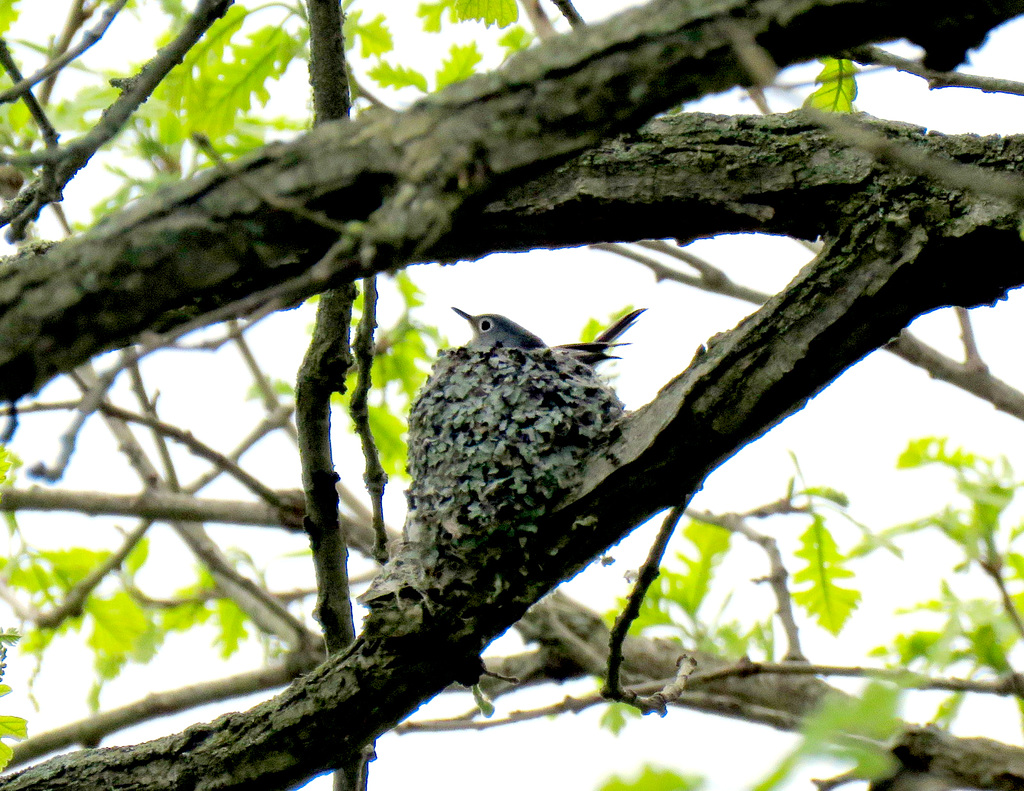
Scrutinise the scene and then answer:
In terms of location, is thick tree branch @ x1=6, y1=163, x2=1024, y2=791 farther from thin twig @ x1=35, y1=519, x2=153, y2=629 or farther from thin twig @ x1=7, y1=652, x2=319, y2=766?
thin twig @ x1=35, y1=519, x2=153, y2=629

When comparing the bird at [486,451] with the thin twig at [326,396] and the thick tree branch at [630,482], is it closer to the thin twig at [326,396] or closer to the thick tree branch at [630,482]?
the thick tree branch at [630,482]

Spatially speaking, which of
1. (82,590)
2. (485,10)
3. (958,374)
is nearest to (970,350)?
(958,374)

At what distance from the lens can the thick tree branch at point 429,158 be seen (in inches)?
61.1

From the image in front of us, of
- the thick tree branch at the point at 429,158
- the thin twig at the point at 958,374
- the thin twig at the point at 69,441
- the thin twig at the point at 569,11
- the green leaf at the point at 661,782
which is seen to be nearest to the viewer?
the green leaf at the point at 661,782

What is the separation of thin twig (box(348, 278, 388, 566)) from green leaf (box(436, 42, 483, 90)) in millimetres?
2002

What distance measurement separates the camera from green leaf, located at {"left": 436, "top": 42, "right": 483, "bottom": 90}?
15.6 ft

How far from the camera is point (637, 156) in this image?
2.62 metres

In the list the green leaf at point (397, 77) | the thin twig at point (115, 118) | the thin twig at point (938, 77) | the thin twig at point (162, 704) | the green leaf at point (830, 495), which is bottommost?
the green leaf at point (830, 495)

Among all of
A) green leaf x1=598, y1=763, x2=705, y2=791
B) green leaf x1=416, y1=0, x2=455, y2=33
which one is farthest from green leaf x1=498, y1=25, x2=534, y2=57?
green leaf x1=598, y1=763, x2=705, y2=791

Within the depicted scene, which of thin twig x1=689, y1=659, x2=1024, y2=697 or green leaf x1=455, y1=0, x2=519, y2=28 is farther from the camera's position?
green leaf x1=455, y1=0, x2=519, y2=28

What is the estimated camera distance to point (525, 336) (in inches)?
206

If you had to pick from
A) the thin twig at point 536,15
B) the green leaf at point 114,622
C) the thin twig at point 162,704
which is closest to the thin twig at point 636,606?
the thin twig at point 536,15

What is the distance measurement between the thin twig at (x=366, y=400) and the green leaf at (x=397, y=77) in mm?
1825

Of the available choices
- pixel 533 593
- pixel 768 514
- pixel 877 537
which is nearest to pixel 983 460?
pixel 877 537
